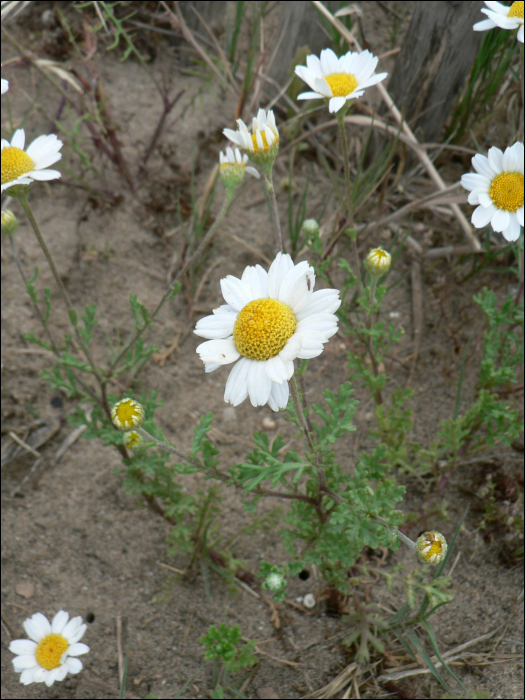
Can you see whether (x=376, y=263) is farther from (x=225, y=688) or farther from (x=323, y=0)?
(x=323, y=0)

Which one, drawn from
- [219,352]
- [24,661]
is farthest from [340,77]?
[24,661]

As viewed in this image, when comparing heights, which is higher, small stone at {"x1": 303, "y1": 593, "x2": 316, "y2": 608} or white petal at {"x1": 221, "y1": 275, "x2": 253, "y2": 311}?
white petal at {"x1": 221, "y1": 275, "x2": 253, "y2": 311}

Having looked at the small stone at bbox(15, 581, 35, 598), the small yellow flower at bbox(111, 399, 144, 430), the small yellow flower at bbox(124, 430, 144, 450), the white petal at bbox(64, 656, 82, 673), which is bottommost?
the small stone at bbox(15, 581, 35, 598)

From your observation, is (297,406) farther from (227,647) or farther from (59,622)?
(59,622)

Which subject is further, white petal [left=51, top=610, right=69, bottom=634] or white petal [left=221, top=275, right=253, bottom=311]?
white petal [left=51, top=610, right=69, bottom=634]

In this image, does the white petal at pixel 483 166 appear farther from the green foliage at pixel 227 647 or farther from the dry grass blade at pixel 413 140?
the green foliage at pixel 227 647

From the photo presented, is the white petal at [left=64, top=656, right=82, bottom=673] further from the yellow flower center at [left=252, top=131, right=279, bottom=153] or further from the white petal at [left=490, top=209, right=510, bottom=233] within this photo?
the white petal at [left=490, top=209, right=510, bottom=233]

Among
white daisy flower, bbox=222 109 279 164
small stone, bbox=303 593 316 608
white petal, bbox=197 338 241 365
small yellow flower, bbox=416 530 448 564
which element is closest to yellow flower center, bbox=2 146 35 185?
white daisy flower, bbox=222 109 279 164
